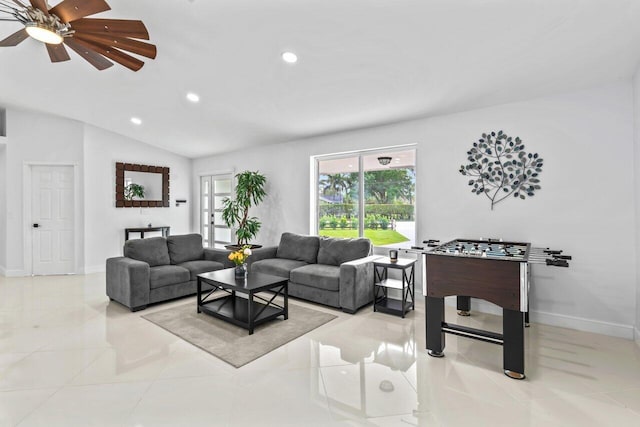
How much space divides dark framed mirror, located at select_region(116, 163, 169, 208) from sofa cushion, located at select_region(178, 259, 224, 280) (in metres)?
2.93

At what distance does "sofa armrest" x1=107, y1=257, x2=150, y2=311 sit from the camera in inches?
152

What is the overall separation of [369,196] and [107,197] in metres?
5.28

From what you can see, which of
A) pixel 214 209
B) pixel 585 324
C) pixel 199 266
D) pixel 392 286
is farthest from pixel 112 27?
pixel 214 209

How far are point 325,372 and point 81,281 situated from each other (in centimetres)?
509

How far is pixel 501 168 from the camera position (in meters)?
3.78

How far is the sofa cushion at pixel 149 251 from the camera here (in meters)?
4.43

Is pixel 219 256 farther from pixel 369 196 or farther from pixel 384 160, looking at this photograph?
pixel 384 160

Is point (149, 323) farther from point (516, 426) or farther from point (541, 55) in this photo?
point (541, 55)

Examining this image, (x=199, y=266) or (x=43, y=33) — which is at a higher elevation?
(x=43, y=33)

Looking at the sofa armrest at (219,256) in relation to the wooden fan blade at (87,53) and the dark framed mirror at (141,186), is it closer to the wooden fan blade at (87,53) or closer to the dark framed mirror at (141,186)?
the dark framed mirror at (141,186)

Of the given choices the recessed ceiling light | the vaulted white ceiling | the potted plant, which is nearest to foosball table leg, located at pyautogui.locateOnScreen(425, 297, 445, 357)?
the vaulted white ceiling

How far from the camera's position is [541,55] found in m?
2.84

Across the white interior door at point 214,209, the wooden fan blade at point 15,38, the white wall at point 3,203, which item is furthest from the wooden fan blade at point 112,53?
the white wall at point 3,203

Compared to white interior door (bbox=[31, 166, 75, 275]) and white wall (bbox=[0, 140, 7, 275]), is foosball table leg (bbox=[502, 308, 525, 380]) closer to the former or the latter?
→ white interior door (bbox=[31, 166, 75, 275])
